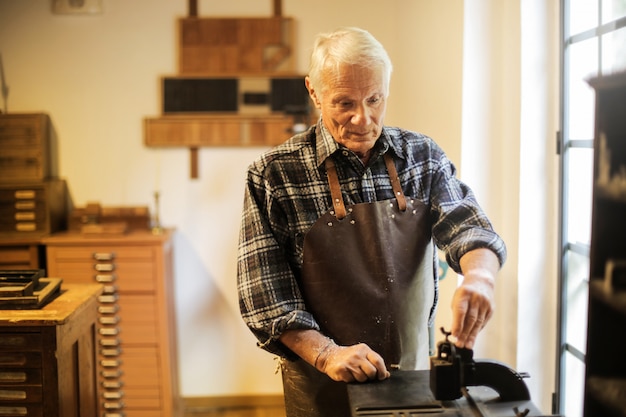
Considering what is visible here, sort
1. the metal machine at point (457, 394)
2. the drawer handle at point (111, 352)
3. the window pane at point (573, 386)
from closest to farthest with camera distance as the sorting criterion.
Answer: the metal machine at point (457, 394) < the window pane at point (573, 386) < the drawer handle at point (111, 352)

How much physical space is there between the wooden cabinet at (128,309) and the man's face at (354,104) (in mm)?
2098

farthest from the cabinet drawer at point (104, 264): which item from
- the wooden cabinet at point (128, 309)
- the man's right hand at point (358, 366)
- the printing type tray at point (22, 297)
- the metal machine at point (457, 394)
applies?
the metal machine at point (457, 394)

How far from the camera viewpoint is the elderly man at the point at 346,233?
1.64 metres

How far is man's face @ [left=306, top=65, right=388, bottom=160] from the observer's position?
1639 millimetres

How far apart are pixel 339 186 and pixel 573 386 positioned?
1447 millimetres

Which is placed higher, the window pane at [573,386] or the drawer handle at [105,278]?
the drawer handle at [105,278]

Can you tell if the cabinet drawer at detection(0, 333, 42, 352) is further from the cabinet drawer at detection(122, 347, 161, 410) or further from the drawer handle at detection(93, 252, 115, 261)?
the cabinet drawer at detection(122, 347, 161, 410)

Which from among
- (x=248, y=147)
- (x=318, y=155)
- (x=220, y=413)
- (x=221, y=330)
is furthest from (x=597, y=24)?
(x=220, y=413)

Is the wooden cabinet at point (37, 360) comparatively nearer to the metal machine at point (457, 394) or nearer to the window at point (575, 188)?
the metal machine at point (457, 394)

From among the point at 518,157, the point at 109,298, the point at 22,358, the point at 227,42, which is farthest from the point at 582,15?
the point at 109,298

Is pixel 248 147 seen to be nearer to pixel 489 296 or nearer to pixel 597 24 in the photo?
pixel 597 24

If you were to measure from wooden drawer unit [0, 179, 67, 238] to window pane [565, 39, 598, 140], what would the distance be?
259 cm

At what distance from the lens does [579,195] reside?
2529 millimetres

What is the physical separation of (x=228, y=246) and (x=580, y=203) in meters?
2.13
